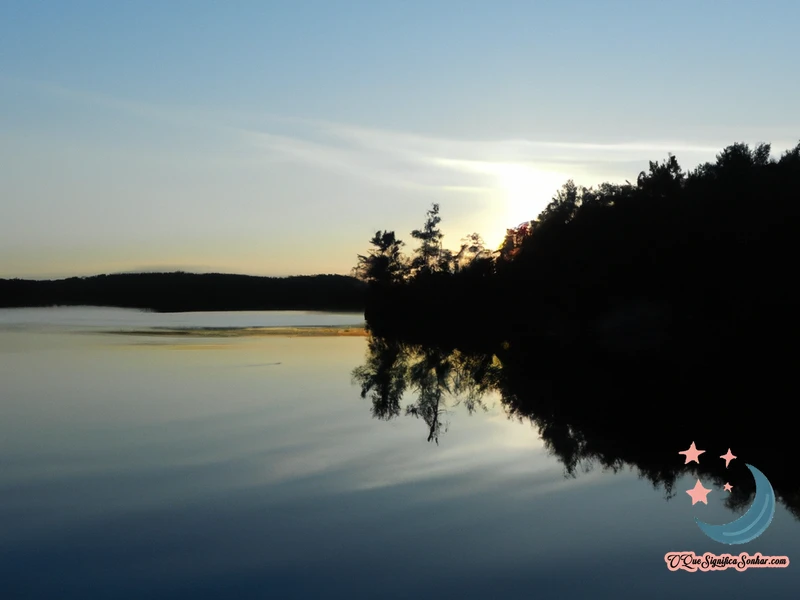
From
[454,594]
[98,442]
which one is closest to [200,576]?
[454,594]

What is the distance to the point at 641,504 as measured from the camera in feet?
41.2

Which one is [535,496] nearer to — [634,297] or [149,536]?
[149,536]

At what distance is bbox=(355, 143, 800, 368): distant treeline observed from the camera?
4866 centimetres

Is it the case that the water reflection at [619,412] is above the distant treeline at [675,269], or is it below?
below

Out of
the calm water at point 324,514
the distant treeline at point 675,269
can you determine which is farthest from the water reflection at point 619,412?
the distant treeline at point 675,269

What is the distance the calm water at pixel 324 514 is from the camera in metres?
9.12

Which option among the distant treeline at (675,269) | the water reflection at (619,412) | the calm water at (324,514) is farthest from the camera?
the distant treeline at (675,269)

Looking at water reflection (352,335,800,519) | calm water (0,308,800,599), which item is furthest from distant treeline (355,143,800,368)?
calm water (0,308,800,599)

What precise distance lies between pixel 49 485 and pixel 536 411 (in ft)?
46.0

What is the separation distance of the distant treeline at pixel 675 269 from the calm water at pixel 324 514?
2603cm

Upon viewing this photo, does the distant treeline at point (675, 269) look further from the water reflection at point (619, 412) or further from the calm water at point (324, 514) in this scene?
the calm water at point (324, 514)

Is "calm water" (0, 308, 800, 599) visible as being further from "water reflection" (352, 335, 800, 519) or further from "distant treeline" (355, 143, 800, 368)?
"distant treeline" (355, 143, 800, 368)

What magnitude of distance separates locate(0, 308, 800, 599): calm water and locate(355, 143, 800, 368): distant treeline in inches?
1025

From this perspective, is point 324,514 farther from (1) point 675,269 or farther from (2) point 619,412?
(1) point 675,269
